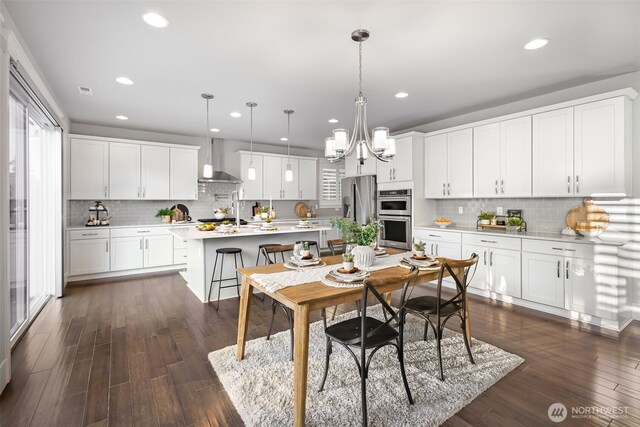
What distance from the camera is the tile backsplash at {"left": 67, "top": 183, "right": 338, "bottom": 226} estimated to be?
5.56 meters

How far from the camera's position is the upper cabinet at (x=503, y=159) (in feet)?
13.5

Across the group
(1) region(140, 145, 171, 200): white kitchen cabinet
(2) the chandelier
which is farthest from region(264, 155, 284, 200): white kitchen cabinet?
(2) the chandelier

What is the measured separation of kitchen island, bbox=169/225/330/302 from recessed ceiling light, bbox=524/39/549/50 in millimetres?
3368

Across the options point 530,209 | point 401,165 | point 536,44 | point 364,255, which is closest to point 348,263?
point 364,255

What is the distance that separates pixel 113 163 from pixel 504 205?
6.50 m

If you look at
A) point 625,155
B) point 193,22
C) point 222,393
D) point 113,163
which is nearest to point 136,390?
point 222,393

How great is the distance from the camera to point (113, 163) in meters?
5.52

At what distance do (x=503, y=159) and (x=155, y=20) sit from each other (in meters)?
4.35

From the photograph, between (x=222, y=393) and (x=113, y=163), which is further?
(x=113, y=163)

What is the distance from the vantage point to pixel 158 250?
568 cm

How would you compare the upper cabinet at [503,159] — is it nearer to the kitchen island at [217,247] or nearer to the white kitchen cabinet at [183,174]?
the kitchen island at [217,247]

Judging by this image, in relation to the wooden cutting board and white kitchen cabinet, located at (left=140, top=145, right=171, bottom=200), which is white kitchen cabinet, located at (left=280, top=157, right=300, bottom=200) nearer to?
white kitchen cabinet, located at (left=140, top=145, right=171, bottom=200)

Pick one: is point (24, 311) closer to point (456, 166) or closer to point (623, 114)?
point (456, 166)

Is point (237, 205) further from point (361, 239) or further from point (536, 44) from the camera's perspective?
point (536, 44)
